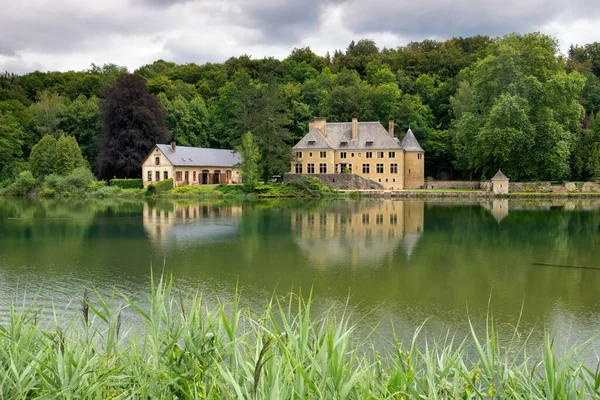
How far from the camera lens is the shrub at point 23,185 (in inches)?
1804

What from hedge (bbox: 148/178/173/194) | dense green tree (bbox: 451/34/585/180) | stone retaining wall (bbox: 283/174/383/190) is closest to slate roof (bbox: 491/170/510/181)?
dense green tree (bbox: 451/34/585/180)

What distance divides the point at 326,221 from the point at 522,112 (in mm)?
22334

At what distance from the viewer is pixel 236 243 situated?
739 inches

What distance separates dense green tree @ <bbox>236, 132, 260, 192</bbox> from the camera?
42938 millimetres

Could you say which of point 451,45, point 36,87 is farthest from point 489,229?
point 36,87

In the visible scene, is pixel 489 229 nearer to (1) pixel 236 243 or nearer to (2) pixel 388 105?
(1) pixel 236 243

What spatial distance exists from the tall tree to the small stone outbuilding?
30490 millimetres

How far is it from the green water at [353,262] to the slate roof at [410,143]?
20.8 meters

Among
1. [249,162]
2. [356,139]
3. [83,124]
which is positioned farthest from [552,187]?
[83,124]

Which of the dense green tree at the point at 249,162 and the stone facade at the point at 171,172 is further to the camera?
the stone facade at the point at 171,172

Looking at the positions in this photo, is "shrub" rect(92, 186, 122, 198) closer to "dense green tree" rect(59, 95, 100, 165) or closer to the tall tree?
the tall tree

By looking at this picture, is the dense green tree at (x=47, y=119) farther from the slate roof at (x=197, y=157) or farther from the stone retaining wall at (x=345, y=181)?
the stone retaining wall at (x=345, y=181)

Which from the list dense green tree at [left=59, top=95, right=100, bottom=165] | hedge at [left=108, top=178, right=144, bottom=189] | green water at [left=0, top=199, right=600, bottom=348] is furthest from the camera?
dense green tree at [left=59, top=95, right=100, bottom=165]

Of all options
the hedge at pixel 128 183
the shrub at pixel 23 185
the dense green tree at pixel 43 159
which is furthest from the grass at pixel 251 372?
the dense green tree at pixel 43 159
